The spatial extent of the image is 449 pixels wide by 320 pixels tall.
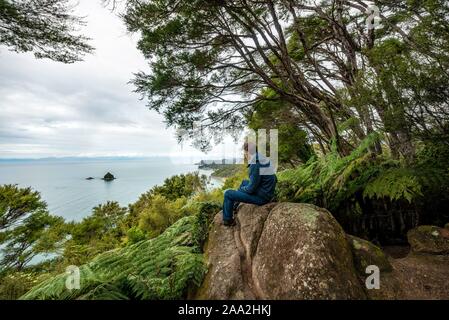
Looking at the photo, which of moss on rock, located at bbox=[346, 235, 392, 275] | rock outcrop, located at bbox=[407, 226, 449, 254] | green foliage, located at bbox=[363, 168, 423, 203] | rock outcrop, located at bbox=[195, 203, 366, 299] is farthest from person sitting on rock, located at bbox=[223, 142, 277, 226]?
rock outcrop, located at bbox=[407, 226, 449, 254]

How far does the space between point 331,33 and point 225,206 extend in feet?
25.1

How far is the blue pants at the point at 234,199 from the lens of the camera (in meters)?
3.45

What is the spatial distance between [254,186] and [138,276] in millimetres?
1828

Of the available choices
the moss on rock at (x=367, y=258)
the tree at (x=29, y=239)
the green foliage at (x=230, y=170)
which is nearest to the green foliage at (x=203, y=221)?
the moss on rock at (x=367, y=258)

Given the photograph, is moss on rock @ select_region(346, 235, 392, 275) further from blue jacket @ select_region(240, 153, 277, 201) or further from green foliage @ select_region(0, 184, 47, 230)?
green foliage @ select_region(0, 184, 47, 230)

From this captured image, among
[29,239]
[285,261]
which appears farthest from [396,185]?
[29,239]

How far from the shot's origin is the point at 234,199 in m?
3.44

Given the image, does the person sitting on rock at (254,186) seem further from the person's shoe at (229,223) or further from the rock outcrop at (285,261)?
the rock outcrop at (285,261)

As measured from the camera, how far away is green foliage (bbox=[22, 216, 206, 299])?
248 centimetres

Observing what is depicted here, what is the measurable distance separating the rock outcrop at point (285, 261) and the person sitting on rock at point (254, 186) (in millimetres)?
316

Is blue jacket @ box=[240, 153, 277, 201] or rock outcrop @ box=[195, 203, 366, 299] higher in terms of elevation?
blue jacket @ box=[240, 153, 277, 201]

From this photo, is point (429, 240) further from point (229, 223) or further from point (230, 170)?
point (230, 170)

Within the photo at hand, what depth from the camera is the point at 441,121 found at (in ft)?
11.1

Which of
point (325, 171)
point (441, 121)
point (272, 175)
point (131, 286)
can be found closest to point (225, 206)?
point (272, 175)
